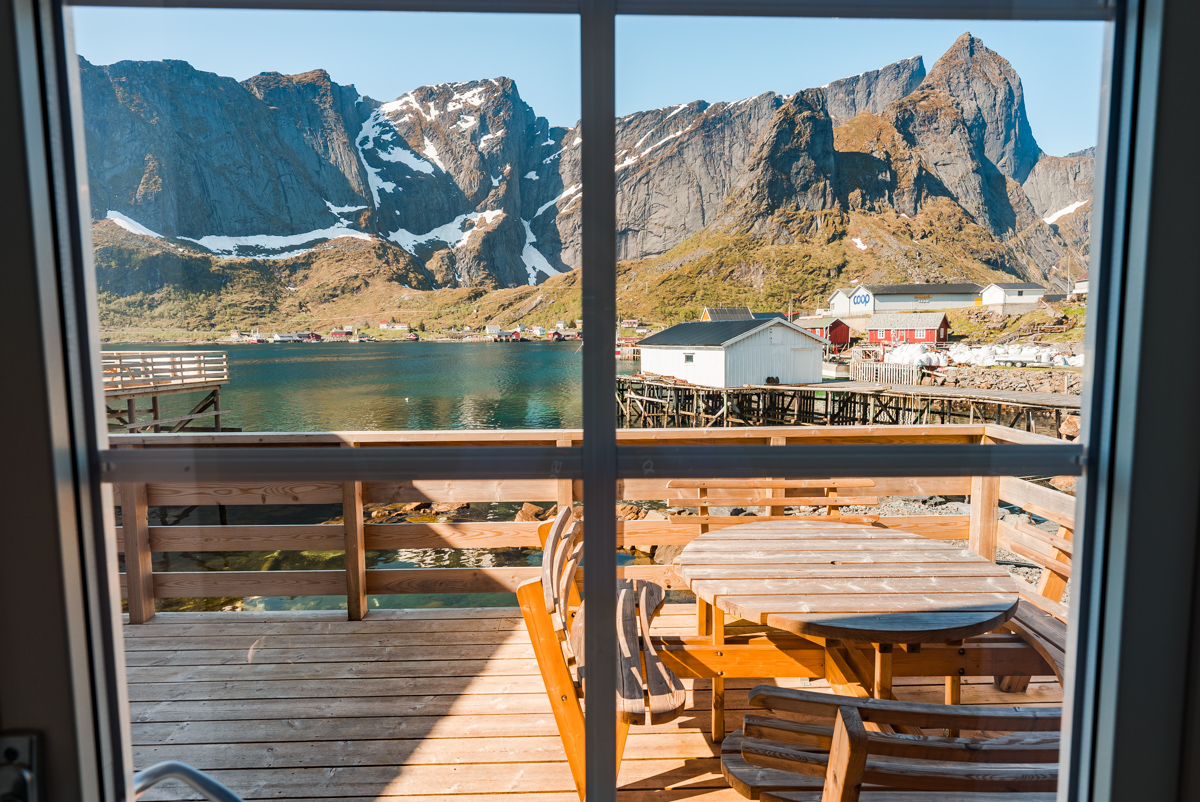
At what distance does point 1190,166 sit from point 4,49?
4.49 feet

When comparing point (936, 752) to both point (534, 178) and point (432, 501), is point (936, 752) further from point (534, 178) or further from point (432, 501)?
point (432, 501)

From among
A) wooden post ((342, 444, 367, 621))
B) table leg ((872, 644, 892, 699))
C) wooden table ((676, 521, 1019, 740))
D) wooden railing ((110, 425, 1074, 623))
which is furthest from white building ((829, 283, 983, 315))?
wooden post ((342, 444, 367, 621))

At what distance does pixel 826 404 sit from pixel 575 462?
691mm

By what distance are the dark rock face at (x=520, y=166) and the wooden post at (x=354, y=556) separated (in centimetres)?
167

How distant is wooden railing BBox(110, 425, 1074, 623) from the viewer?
83 centimetres

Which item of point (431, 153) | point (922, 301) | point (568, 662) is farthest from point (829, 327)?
point (568, 662)

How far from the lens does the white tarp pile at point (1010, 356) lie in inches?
31.8

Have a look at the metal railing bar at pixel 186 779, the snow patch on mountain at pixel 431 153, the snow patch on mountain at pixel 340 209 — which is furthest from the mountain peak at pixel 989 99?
the metal railing bar at pixel 186 779

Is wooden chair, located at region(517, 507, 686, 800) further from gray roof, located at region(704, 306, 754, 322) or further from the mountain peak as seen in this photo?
the mountain peak

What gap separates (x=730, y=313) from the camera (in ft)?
3.09

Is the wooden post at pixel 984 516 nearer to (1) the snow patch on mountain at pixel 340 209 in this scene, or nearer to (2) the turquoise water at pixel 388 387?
(2) the turquoise water at pixel 388 387

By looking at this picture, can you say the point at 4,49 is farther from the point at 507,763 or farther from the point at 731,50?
the point at 507,763

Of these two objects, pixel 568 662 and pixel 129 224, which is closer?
pixel 129 224

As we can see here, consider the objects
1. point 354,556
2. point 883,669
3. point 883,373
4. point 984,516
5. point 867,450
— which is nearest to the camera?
point 867,450
